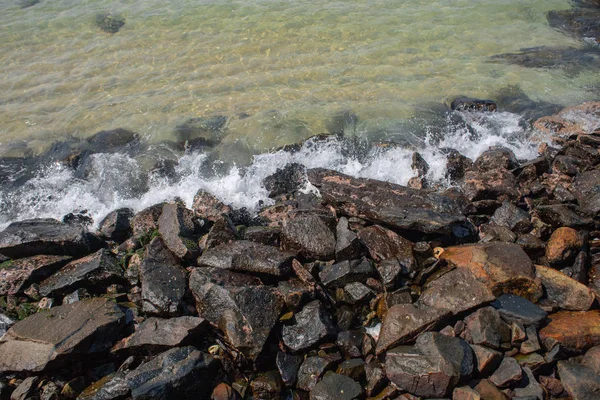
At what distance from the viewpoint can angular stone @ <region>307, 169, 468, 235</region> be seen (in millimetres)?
6293

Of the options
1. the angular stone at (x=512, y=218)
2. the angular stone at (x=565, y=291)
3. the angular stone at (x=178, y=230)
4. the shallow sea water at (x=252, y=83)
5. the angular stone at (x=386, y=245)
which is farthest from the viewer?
the shallow sea water at (x=252, y=83)

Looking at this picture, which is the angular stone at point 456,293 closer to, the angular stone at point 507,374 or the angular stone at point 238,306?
the angular stone at point 507,374

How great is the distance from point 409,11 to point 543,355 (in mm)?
12576

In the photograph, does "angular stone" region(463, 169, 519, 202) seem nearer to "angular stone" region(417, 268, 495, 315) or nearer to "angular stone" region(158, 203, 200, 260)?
"angular stone" region(417, 268, 495, 315)

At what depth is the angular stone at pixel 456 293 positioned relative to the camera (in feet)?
16.8

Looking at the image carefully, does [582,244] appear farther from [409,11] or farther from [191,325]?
[409,11]

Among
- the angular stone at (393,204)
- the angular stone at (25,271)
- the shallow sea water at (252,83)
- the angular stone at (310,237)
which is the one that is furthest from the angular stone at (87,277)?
the angular stone at (393,204)

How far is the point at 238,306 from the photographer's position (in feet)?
16.9

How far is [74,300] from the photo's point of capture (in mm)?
5863

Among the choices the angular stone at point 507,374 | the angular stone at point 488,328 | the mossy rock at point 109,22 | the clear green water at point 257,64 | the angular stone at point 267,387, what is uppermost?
the mossy rock at point 109,22

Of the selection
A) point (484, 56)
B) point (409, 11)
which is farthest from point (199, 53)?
point (484, 56)

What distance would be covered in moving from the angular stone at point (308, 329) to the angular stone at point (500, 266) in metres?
1.87

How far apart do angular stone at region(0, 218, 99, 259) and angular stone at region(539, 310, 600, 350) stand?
628 cm

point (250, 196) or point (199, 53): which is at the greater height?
point (199, 53)
